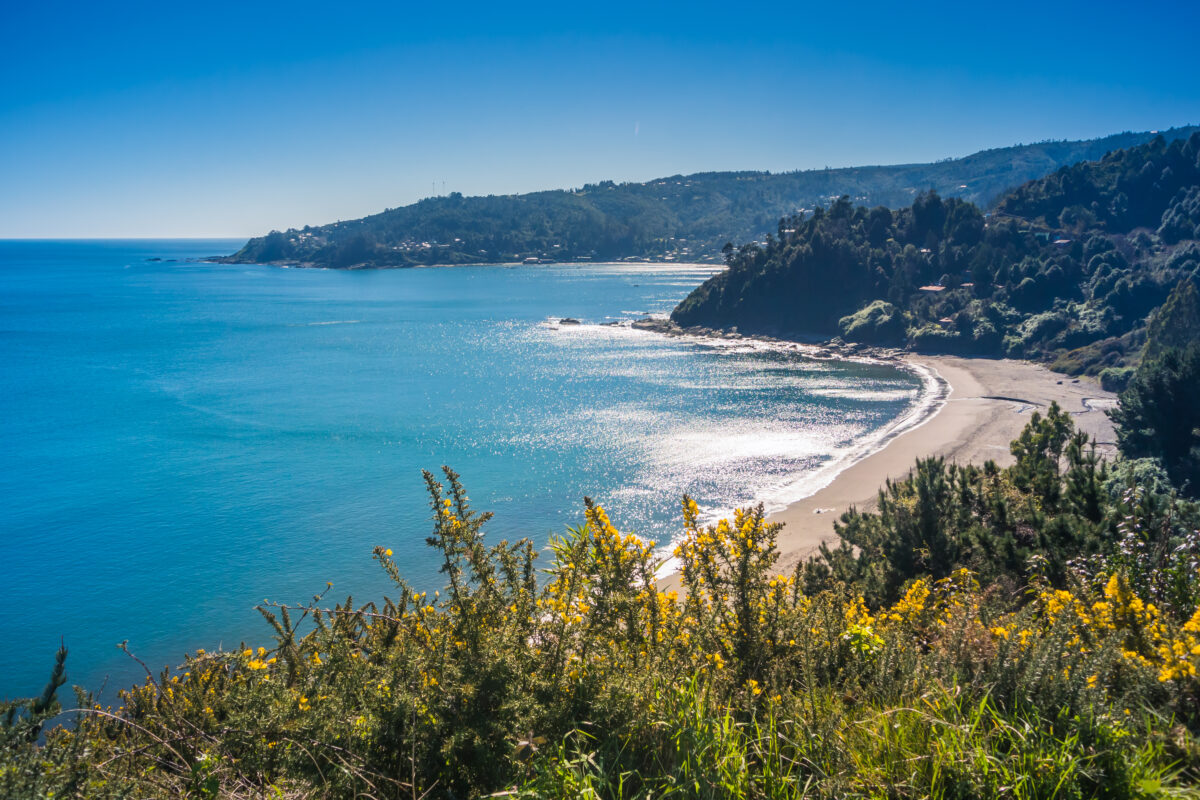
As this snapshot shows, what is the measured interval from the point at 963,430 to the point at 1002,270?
178 feet

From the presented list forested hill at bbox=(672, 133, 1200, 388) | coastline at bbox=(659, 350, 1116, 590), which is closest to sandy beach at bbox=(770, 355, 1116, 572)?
coastline at bbox=(659, 350, 1116, 590)

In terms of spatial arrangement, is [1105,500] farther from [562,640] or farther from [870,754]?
[562,640]

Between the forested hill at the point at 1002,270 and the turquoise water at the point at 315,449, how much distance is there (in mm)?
14871

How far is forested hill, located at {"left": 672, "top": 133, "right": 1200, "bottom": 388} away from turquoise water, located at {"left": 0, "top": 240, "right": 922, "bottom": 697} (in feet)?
48.8

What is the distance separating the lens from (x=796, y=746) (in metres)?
3.57

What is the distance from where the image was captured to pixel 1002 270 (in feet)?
279

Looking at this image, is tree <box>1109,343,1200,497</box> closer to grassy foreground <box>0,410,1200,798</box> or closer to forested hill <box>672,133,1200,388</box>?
forested hill <box>672,133,1200,388</box>

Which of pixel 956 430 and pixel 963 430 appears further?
pixel 956 430

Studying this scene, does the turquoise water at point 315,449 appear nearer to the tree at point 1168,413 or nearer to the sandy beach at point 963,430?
the sandy beach at point 963,430

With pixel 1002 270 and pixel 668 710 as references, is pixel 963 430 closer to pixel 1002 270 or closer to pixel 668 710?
pixel 668 710

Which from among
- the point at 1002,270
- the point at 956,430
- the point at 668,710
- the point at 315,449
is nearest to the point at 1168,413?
the point at 956,430

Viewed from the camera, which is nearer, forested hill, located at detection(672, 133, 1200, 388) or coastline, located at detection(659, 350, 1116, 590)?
coastline, located at detection(659, 350, 1116, 590)

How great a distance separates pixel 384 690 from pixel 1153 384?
40729 mm

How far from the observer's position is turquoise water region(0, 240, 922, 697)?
2430 centimetres
